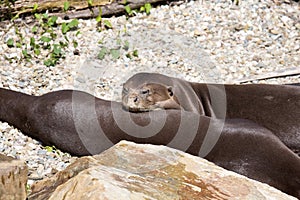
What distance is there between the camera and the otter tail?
5613mm

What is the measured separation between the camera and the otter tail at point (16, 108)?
561cm

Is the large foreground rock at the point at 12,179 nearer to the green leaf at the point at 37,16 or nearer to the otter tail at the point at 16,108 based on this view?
the otter tail at the point at 16,108

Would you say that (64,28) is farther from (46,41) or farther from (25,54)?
(25,54)

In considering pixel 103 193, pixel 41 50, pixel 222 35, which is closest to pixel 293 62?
pixel 222 35

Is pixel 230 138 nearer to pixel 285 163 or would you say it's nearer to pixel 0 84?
pixel 285 163

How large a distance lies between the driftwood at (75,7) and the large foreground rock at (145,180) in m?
3.00

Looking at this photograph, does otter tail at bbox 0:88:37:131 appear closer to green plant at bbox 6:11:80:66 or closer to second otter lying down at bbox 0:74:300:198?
second otter lying down at bbox 0:74:300:198

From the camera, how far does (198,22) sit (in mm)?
7254

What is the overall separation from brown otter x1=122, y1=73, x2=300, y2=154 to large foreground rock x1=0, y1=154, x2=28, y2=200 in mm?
1787

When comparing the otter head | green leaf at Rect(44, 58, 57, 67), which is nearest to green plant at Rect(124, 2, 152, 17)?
green leaf at Rect(44, 58, 57, 67)

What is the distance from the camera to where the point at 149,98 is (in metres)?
5.83

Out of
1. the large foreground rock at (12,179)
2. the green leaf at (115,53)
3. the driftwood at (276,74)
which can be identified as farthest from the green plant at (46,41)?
the large foreground rock at (12,179)

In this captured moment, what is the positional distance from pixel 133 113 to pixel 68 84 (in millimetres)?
1093

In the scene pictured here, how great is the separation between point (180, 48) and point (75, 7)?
1.13 metres
